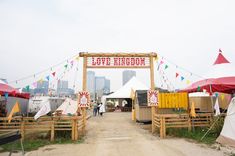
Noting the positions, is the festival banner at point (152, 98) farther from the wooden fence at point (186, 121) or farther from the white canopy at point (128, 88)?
the white canopy at point (128, 88)

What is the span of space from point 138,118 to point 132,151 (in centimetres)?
718

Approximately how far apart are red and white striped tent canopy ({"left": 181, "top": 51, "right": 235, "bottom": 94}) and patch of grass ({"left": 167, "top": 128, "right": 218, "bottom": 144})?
1.70 metres

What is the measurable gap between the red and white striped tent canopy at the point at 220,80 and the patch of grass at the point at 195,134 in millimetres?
1700

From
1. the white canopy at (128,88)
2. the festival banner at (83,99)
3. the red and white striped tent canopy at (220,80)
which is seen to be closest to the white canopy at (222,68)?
→ the red and white striped tent canopy at (220,80)

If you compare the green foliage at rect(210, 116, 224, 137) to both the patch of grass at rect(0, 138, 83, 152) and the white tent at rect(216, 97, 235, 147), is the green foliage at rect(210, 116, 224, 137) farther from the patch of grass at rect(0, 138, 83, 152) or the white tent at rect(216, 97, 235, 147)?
the patch of grass at rect(0, 138, 83, 152)

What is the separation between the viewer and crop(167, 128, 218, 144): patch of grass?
6925 mm

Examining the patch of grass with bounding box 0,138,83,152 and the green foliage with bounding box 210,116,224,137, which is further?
the green foliage with bounding box 210,116,224,137

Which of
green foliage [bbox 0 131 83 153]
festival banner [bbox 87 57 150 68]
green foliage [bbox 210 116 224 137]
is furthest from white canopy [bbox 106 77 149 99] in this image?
green foliage [bbox 0 131 83 153]

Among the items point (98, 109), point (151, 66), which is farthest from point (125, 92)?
point (151, 66)

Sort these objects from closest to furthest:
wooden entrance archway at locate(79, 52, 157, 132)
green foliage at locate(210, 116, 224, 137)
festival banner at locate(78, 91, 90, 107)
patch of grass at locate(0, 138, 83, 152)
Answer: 1. patch of grass at locate(0, 138, 83, 152)
2. green foliage at locate(210, 116, 224, 137)
3. festival banner at locate(78, 91, 90, 107)
4. wooden entrance archway at locate(79, 52, 157, 132)

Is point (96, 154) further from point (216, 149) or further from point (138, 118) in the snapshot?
point (138, 118)

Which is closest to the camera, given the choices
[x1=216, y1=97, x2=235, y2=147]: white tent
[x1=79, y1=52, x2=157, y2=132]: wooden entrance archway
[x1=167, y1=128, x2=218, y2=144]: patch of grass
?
[x1=216, y1=97, x2=235, y2=147]: white tent

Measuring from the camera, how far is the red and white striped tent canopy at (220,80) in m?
7.42

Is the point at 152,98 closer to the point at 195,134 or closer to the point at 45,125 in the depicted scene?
the point at 195,134
